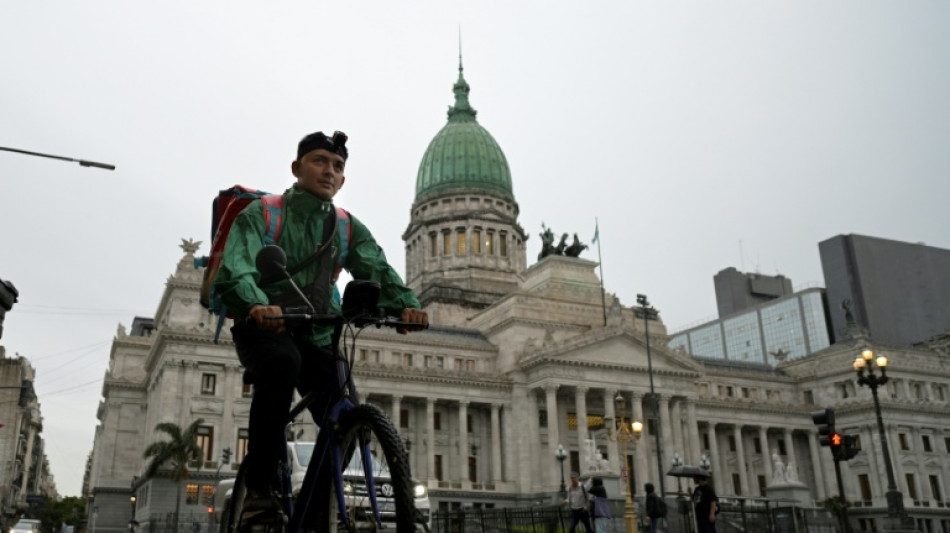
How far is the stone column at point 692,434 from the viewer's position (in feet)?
219

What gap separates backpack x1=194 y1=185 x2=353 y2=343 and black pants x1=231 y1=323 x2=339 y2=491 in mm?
544

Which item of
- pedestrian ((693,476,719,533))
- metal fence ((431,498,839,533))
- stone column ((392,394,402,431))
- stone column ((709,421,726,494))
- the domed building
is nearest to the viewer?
pedestrian ((693,476,719,533))

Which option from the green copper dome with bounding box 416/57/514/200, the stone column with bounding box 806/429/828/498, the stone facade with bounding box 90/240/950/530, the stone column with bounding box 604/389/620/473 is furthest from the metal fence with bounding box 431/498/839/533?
the green copper dome with bounding box 416/57/514/200

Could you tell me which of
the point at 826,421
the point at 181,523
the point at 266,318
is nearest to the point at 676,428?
the point at 181,523

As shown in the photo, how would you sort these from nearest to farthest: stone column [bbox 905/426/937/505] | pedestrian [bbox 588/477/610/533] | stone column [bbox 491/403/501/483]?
pedestrian [bbox 588/477/610/533], stone column [bbox 491/403/501/483], stone column [bbox 905/426/937/505]

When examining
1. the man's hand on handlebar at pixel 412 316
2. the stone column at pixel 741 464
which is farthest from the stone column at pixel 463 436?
the man's hand on handlebar at pixel 412 316

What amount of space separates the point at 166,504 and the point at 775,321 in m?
108

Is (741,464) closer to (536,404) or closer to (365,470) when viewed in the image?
(536,404)

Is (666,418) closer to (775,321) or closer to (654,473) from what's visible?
(654,473)

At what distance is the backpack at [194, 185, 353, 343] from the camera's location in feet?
21.8

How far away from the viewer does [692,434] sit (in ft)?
221

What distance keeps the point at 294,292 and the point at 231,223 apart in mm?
920

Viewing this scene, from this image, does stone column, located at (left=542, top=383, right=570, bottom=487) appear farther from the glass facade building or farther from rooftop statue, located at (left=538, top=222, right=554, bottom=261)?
the glass facade building

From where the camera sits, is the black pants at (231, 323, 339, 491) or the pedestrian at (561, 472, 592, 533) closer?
the black pants at (231, 323, 339, 491)
